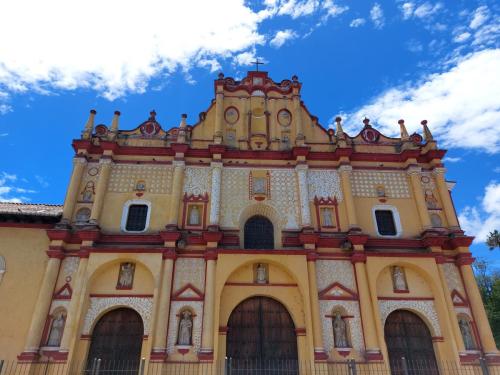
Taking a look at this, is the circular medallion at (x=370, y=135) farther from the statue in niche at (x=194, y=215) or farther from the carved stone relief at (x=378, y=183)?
the statue in niche at (x=194, y=215)

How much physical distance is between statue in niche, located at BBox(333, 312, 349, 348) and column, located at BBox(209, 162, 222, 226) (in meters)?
6.07

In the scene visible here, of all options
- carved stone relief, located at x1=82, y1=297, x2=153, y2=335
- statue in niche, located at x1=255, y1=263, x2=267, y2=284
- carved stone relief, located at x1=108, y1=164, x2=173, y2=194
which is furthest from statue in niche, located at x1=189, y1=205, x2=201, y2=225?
carved stone relief, located at x1=82, y1=297, x2=153, y2=335

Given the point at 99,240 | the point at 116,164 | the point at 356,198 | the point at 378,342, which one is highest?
the point at 116,164

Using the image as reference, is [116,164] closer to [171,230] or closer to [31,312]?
[171,230]

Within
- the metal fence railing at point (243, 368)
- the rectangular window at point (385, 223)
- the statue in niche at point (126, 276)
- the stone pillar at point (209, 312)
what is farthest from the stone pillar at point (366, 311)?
the statue in niche at point (126, 276)

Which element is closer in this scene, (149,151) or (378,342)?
(378,342)

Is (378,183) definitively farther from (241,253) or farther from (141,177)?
(141,177)

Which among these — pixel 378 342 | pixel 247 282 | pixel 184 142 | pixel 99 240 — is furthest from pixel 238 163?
pixel 378 342

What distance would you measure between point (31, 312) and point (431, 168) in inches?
721

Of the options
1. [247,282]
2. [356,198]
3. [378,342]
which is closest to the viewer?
[378,342]

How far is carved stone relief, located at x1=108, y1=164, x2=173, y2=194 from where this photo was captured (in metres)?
17.3

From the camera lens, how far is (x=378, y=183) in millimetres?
18016

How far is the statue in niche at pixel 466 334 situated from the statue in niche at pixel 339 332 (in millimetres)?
4586

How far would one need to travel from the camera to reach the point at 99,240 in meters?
15.8
